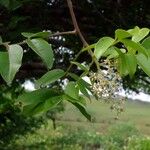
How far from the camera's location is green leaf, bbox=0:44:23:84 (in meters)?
0.96

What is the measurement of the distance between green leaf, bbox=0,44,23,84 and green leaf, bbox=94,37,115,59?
0.12 meters

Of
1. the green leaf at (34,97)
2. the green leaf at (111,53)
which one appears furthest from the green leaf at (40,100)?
the green leaf at (111,53)

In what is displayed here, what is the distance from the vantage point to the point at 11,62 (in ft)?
3.18

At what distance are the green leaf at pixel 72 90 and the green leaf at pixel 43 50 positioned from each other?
63 millimetres

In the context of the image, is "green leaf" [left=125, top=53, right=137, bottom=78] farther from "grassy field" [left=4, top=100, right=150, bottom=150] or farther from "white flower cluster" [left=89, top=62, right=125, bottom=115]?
"grassy field" [left=4, top=100, right=150, bottom=150]

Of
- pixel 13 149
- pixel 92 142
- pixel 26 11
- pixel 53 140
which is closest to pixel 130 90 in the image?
pixel 26 11

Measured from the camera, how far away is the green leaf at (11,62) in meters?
0.96

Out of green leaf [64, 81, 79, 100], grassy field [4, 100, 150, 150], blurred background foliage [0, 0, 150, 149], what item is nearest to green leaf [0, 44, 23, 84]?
green leaf [64, 81, 79, 100]

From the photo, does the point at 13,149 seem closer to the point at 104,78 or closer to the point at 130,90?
the point at 130,90

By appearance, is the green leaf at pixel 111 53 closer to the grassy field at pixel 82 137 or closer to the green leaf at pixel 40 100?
the green leaf at pixel 40 100

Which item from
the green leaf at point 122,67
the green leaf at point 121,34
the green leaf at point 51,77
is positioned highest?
the green leaf at point 121,34

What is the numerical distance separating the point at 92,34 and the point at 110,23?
11 centimetres

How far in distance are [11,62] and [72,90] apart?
0.13 m

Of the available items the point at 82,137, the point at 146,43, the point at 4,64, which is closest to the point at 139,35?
the point at 146,43
